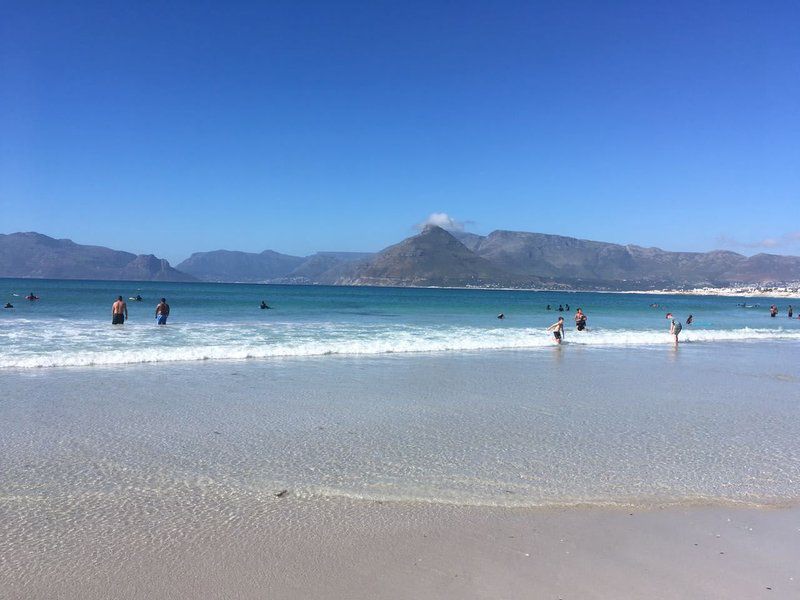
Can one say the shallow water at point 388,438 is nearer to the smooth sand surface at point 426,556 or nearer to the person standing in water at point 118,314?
the smooth sand surface at point 426,556

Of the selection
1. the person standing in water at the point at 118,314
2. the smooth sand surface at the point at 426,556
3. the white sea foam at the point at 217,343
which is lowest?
the white sea foam at the point at 217,343

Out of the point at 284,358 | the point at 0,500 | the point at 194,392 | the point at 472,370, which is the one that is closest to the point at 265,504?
the point at 0,500

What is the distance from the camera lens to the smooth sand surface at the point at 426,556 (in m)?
4.30

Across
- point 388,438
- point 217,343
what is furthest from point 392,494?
point 217,343

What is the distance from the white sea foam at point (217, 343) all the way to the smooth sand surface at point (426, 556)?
12565 mm

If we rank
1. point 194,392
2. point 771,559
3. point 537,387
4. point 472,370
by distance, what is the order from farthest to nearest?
1. point 472,370
2. point 537,387
3. point 194,392
4. point 771,559

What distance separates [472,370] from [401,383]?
125 inches

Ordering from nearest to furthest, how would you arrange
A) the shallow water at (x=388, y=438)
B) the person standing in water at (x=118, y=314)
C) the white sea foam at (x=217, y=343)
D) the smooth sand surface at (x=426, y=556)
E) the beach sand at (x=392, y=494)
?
1. the smooth sand surface at (x=426, y=556)
2. the beach sand at (x=392, y=494)
3. the shallow water at (x=388, y=438)
4. the white sea foam at (x=217, y=343)
5. the person standing in water at (x=118, y=314)

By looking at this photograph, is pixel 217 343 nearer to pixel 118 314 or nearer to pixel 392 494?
pixel 118 314

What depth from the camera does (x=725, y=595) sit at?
169 inches

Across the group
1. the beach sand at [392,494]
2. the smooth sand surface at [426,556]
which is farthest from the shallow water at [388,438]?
the smooth sand surface at [426,556]

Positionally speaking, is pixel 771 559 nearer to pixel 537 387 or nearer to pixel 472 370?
pixel 537 387

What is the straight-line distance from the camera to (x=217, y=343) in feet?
72.4

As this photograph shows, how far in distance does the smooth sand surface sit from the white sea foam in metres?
12.6
